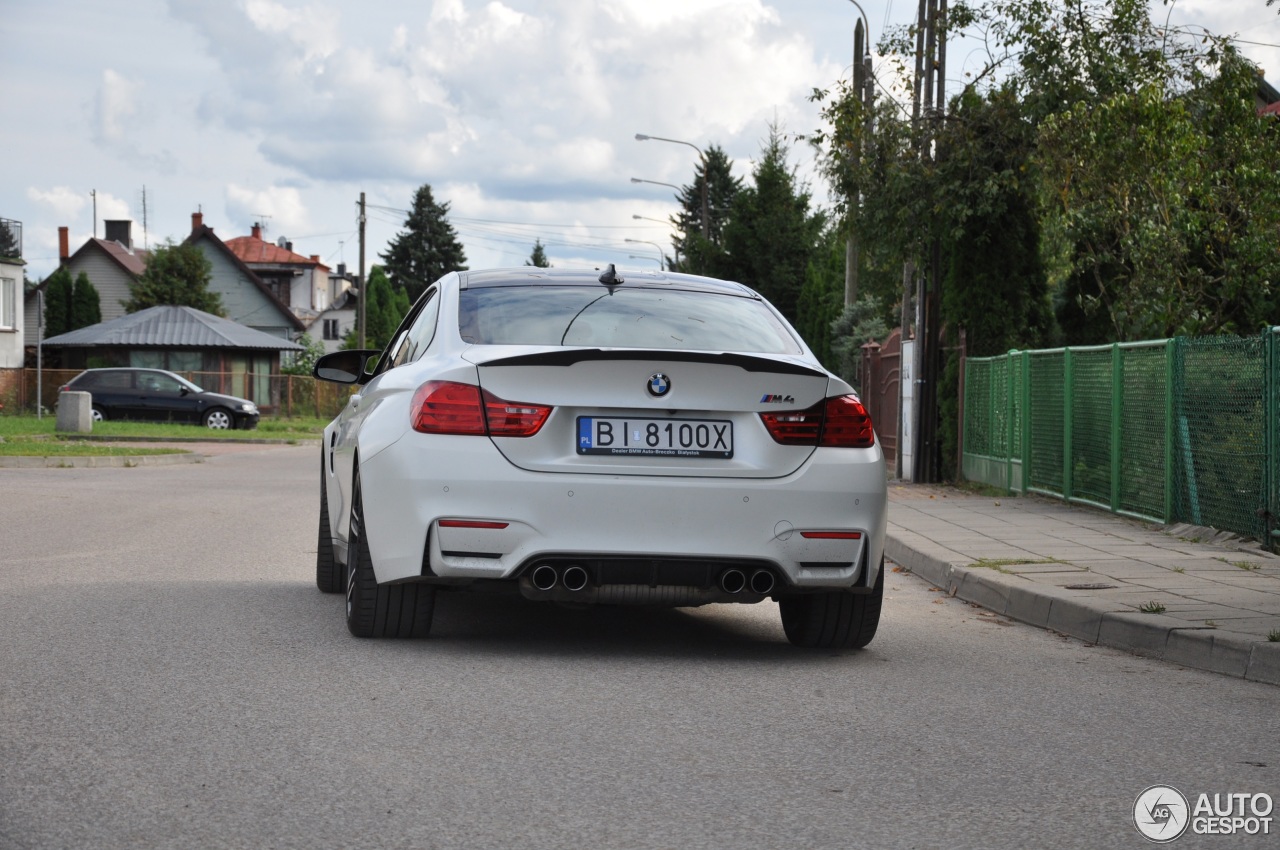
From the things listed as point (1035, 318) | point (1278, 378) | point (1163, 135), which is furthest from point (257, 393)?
point (1278, 378)

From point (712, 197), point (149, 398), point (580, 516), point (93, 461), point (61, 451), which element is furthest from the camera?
point (712, 197)

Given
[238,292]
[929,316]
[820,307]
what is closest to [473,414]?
[929,316]

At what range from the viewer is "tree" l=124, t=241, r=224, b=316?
2736 inches

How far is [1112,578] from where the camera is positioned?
9484mm

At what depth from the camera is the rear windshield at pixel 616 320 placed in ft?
21.7

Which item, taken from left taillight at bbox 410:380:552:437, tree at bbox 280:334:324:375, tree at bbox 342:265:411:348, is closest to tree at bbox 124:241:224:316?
tree at bbox 280:334:324:375

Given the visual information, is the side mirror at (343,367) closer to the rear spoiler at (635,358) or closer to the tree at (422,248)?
the rear spoiler at (635,358)

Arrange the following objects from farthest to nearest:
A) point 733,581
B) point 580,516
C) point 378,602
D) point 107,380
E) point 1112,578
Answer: point 107,380, point 1112,578, point 378,602, point 733,581, point 580,516

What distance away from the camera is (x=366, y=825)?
3953 millimetres

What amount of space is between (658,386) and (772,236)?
53232 millimetres

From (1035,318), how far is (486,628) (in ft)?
46.8

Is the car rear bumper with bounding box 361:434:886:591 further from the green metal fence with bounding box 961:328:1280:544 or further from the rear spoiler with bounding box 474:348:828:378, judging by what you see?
the green metal fence with bounding box 961:328:1280:544

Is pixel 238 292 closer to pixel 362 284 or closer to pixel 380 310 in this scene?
pixel 380 310

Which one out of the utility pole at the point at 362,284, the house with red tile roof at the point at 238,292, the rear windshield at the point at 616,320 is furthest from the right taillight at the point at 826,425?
the house with red tile roof at the point at 238,292
